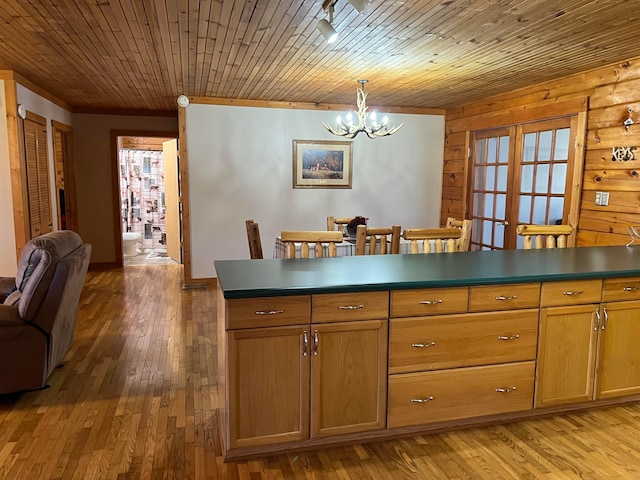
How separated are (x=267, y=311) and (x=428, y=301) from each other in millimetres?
802

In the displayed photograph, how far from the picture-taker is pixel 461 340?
2.44 m

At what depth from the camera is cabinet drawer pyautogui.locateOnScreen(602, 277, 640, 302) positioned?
262 cm

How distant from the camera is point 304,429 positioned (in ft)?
7.52

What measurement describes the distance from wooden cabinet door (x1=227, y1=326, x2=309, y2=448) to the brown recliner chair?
138cm

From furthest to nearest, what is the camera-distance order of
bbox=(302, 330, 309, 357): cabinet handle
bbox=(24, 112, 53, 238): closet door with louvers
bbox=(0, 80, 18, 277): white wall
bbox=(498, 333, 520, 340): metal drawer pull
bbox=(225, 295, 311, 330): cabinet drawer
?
bbox=(24, 112, 53, 238): closet door with louvers
bbox=(0, 80, 18, 277): white wall
bbox=(498, 333, 520, 340): metal drawer pull
bbox=(302, 330, 309, 357): cabinet handle
bbox=(225, 295, 311, 330): cabinet drawer

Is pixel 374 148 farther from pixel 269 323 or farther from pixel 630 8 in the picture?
pixel 269 323

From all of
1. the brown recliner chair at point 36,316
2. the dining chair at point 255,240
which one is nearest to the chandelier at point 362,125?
the dining chair at point 255,240

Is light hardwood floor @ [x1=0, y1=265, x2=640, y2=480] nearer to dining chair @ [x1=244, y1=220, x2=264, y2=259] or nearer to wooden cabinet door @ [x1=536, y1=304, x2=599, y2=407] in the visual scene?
wooden cabinet door @ [x1=536, y1=304, x2=599, y2=407]

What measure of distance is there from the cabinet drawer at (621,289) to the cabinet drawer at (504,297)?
0.45 m

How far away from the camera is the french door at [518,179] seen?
4.37 metres

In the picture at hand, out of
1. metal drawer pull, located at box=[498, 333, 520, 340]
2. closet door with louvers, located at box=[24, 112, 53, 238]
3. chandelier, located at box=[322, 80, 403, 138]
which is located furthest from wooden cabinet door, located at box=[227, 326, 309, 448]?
closet door with louvers, located at box=[24, 112, 53, 238]

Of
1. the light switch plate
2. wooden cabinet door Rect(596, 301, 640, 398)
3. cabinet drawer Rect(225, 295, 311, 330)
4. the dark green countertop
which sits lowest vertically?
wooden cabinet door Rect(596, 301, 640, 398)

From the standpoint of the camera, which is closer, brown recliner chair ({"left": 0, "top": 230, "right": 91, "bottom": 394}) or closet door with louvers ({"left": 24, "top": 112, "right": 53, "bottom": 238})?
brown recliner chair ({"left": 0, "top": 230, "right": 91, "bottom": 394})

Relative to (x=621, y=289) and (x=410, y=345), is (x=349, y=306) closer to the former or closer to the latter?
(x=410, y=345)
